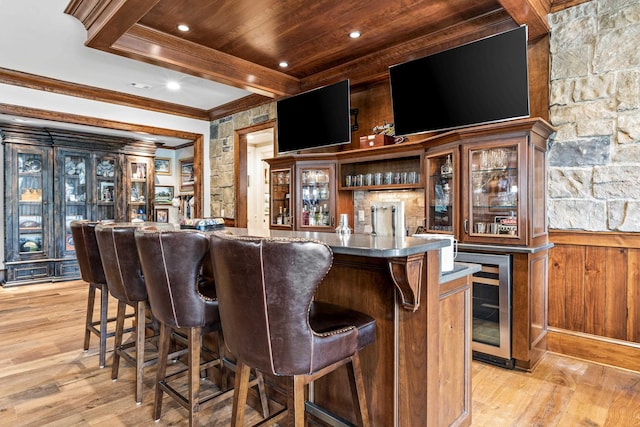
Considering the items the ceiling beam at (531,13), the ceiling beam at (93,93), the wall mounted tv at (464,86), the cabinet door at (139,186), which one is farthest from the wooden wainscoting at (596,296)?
the cabinet door at (139,186)

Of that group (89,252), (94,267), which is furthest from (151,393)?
(89,252)

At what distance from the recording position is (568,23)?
2.85 m

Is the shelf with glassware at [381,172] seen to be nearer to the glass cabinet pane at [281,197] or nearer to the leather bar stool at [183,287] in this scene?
the glass cabinet pane at [281,197]

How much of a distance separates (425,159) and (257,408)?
2.49 m

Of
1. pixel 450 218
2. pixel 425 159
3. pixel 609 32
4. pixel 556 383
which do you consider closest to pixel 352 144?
pixel 425 159

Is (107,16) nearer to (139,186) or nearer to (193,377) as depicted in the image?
(193,377)

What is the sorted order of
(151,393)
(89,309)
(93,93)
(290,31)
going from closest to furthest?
(151,393) → (89,309) → (290,31) → (93,93)

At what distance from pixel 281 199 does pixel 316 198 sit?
23.3 inches

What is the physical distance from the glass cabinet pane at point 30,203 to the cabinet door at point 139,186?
1.33 m

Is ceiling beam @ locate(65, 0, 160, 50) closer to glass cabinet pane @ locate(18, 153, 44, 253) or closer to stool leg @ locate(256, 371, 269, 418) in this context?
stool leg @ locate(256, 371, 269, 418)

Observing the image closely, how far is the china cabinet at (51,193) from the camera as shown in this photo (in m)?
5.69

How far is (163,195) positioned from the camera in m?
8.16

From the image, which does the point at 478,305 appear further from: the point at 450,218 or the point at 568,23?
the point at 568,23

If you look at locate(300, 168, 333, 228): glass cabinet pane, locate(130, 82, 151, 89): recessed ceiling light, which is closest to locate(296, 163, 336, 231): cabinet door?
locate(300, 168, 333, 228): glass cabinet pane
